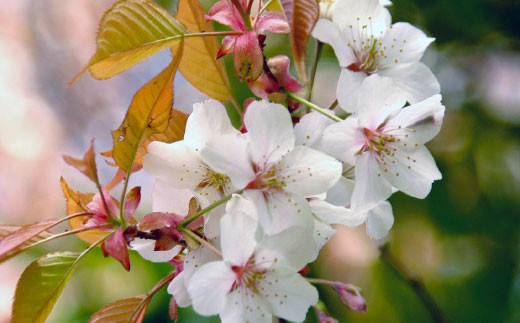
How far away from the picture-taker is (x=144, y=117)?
1.71 ft

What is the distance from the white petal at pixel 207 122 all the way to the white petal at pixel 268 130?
0.04 metres

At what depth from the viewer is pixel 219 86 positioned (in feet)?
2.23

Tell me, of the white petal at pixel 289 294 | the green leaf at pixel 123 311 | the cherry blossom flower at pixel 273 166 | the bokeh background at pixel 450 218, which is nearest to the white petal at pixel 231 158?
the cherry blossom flower at pixel 273 166

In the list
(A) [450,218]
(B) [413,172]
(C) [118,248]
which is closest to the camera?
(C) [118,248]

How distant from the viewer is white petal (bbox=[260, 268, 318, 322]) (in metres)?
0.53

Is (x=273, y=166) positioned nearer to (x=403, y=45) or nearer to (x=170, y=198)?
(x=170, y=198)

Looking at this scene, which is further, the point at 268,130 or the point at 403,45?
the point at 403,45

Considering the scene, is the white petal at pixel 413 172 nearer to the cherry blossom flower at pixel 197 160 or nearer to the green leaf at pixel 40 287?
A: the cherry blossom flower at pixel 197 160

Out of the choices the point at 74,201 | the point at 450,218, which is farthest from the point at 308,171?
the point at 450,218

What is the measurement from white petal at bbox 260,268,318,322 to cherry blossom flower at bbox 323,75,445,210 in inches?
3.9

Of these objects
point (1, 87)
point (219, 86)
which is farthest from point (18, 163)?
point (219, 86)

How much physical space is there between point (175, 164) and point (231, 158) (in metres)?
0.08

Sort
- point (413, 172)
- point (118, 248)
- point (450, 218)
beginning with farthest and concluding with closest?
point (450, 218), point (413, 172), point (118, 248)

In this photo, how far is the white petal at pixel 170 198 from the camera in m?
0.57
